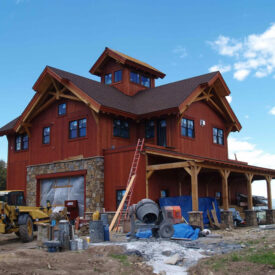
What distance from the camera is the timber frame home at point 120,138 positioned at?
23.1 m

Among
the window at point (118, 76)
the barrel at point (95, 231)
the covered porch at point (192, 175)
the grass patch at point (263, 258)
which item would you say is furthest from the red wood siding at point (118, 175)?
the grass patch at point (263, 258)

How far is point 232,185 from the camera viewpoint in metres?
31.7

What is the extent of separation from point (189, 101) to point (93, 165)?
23.5 ft

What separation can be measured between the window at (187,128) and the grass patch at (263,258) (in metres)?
14.7

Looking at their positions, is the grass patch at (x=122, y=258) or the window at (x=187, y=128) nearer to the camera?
the grass patch at (x=122, y=258)

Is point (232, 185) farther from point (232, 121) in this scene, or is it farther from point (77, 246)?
point (77, 246)

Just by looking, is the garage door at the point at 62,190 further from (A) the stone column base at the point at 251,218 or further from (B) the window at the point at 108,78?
(A) the stone column base at the point at 251,218

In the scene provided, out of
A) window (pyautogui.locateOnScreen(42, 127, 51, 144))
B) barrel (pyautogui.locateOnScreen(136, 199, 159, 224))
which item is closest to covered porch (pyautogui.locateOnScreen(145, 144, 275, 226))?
barrel (pyautogui.locateOnScreen(136, 199, 159, 224))

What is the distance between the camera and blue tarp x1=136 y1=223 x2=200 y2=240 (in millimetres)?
16438

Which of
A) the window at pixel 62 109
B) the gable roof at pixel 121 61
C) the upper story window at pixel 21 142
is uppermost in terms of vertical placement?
the gable roof at pixel 121 61

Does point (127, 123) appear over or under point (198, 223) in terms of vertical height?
over

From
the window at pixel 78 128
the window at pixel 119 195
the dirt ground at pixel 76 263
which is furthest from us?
the window at pixel 78 128

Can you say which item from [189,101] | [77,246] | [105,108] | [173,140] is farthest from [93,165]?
[77,246]

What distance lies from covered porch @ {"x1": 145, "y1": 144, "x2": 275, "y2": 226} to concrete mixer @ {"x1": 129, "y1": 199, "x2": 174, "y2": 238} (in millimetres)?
3357
